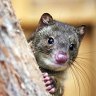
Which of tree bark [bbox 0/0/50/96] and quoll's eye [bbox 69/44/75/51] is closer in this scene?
tree bark [bbox 0/0/50/96]

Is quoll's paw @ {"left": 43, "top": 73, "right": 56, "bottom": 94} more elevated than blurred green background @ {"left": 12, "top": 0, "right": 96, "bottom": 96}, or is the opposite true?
quoll's paw @ {"left": 43, "top": 73, "right": 56, "bottom": 94}

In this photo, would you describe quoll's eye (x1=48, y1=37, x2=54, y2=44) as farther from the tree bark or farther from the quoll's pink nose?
the tree bark

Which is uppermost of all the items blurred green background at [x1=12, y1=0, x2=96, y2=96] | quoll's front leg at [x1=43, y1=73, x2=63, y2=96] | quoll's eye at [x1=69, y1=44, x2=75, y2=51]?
quoll's eye at [x1=69, y1=44, x2=75, y2=51]

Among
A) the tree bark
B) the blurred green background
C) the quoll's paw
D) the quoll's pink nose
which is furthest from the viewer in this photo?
the blurred green background

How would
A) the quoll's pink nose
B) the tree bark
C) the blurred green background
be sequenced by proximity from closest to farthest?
the tree bark < the quoll's pink nose < the blurred green background

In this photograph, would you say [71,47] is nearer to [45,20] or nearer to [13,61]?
[45,20]

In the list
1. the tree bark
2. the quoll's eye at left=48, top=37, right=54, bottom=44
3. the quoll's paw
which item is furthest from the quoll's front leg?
the tree bark

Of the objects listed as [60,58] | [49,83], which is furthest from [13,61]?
[60,58]

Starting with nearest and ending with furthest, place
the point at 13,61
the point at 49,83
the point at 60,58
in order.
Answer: the point at 13,61
the point at 49,83
the point at 60,58
